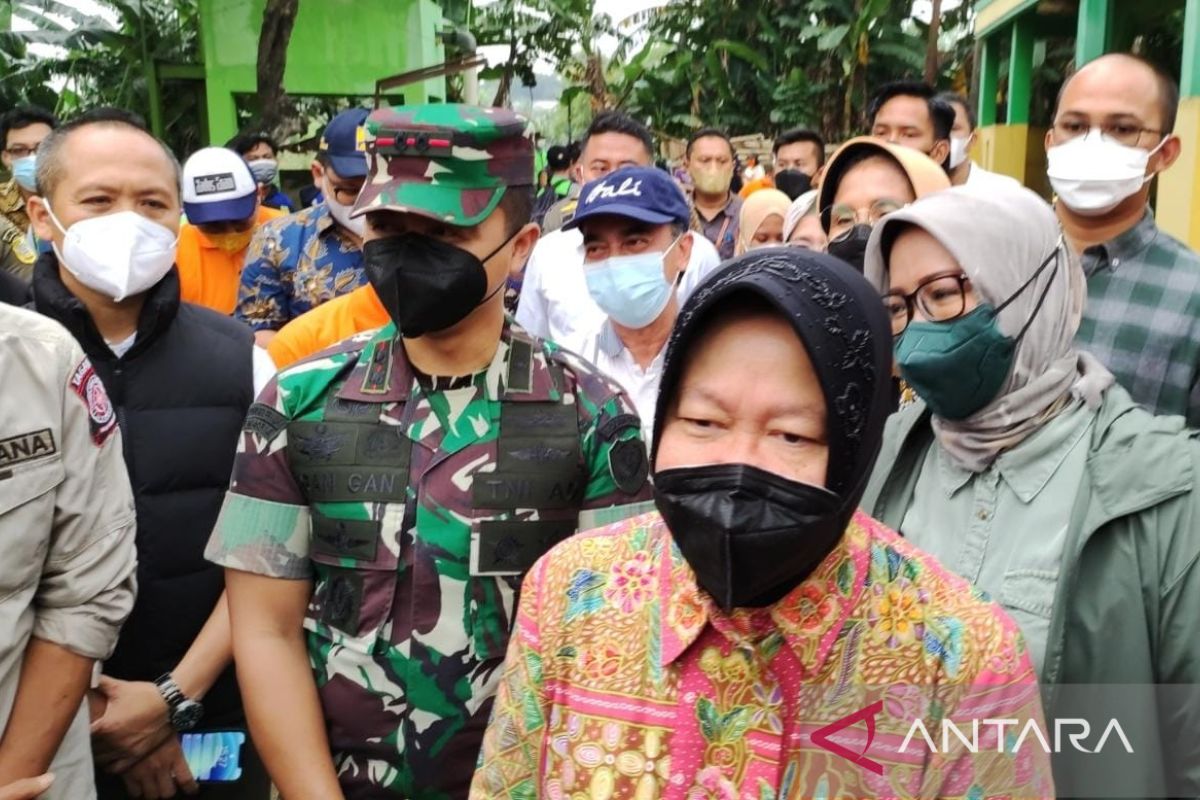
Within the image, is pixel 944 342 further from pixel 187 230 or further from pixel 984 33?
pixel 984 33

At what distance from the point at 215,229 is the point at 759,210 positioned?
2.57 m

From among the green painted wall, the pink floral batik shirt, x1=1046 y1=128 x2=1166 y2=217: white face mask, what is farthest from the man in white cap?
the green painted wall

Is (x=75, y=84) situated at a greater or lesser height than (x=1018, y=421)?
greater

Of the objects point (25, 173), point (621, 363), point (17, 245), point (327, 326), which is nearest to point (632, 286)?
point (621, 363)

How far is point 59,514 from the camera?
1835mm

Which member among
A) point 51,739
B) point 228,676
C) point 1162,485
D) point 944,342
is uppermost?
point 944,342

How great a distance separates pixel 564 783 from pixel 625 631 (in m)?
0.20

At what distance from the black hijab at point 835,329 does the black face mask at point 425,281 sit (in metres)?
0.68

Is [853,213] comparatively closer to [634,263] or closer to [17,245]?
[634,263]

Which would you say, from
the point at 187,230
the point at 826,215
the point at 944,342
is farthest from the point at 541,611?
the point at 187,230

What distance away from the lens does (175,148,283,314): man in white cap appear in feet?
15.1

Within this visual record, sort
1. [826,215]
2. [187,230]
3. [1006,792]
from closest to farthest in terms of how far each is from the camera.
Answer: [1006,792] < [826,215] < [187,230]

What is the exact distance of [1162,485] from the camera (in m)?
1.76

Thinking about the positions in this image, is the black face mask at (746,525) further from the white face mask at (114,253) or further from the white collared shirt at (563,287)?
the white collared shirt at (563,287)
